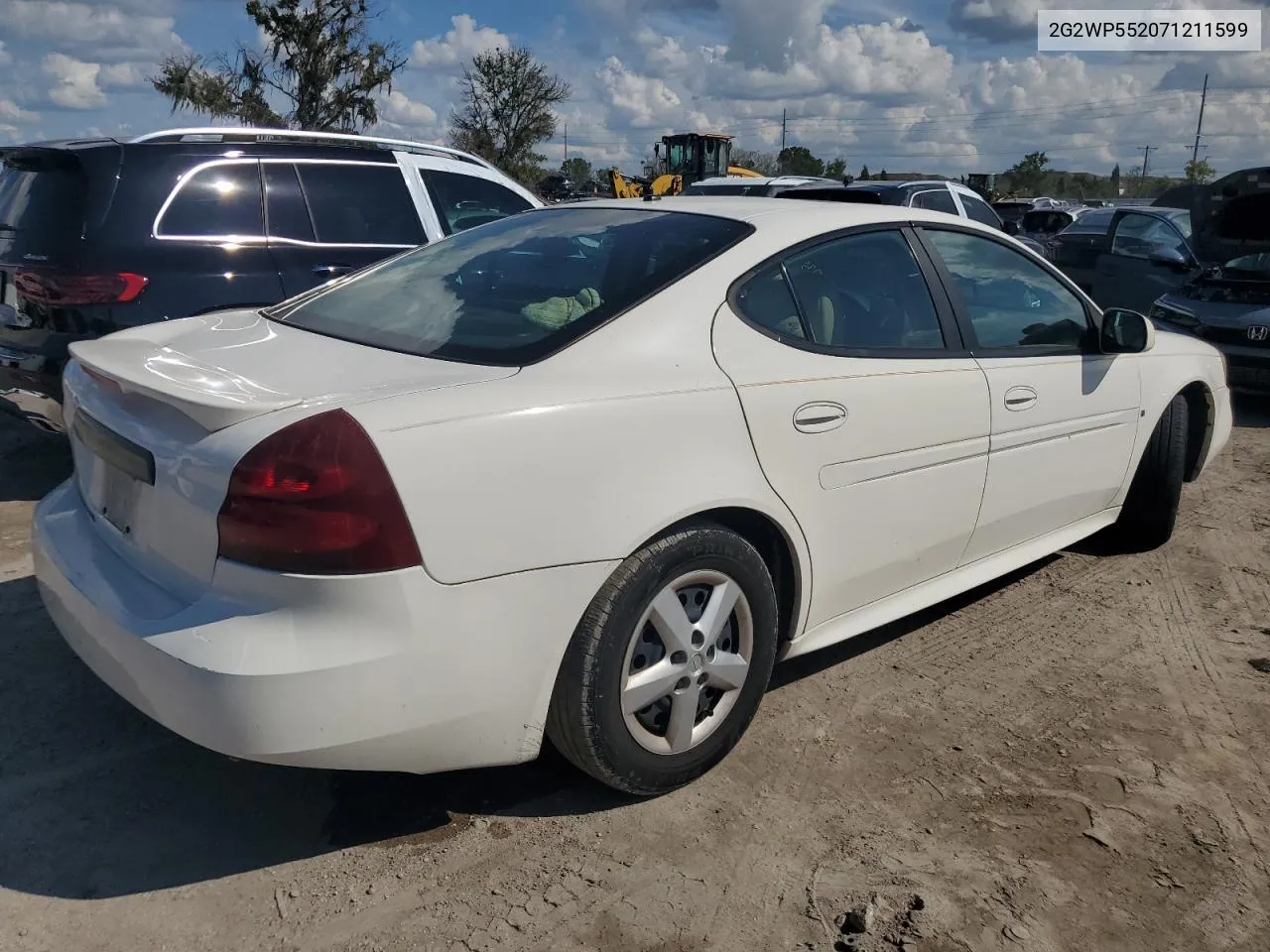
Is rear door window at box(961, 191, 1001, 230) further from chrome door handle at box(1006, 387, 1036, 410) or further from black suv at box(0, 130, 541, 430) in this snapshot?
chrome door handle at box(1006, 387, 1036, 410)

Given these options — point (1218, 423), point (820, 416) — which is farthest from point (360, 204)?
point (1218, 423)

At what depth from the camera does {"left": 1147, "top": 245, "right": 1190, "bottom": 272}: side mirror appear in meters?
9.97

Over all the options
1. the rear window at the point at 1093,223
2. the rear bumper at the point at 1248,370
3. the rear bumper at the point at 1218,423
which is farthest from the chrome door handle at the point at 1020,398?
the rear window at the point at 1093,223

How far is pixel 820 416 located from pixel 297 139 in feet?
13.0

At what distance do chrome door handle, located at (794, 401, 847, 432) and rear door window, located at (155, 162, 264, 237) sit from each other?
3.48m

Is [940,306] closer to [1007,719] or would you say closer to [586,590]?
[1007,719]

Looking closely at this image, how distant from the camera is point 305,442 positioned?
2.08m

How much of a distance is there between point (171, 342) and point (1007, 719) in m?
2.75

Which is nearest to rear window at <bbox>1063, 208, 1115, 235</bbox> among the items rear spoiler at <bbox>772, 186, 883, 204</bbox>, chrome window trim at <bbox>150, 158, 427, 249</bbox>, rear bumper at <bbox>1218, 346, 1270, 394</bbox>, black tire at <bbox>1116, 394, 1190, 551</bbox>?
rear spoiler at <bbox>772, 186, 883, 204</bbox>

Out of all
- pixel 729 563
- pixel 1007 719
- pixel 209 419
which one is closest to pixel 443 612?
pixel 209 419

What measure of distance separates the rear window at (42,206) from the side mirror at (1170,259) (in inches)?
368

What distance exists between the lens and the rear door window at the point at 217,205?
4.92 m

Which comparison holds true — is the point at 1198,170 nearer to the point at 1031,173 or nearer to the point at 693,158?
the point at 1031,173

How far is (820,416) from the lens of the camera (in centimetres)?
287
